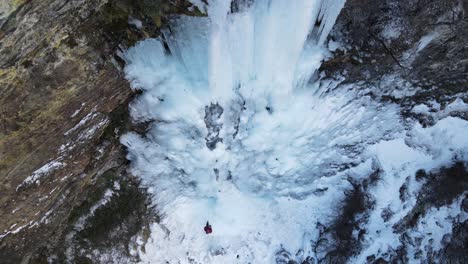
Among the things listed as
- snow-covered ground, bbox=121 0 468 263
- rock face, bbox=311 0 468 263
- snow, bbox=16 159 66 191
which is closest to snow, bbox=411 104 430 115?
rock face, bbox=311 0 468 263

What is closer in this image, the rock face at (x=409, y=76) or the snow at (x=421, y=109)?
the rock face at (x=409, y=76)

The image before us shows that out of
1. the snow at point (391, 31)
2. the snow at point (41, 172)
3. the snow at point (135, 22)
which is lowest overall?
the snow at point (41, 172)

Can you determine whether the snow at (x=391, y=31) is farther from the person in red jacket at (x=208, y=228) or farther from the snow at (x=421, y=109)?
the person in red jacket at (x=208, y=228)

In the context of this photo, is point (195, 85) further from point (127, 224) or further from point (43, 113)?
point (127, 224)

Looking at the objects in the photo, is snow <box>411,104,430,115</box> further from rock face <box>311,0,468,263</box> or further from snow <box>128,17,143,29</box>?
snow <box>128,17,143,29</box>

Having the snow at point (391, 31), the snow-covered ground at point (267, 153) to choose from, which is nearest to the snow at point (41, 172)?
the snow-covered ground at point (267, 153)

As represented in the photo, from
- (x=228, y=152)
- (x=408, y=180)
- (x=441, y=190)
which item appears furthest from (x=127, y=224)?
(x=441, y=190)

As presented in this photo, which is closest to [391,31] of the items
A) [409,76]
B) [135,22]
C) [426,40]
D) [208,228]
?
[426,40]
